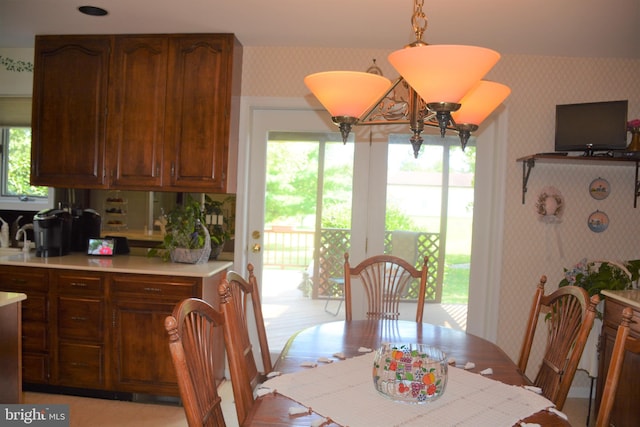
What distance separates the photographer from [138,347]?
3.08 meters

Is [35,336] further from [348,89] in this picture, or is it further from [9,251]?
[348,89]

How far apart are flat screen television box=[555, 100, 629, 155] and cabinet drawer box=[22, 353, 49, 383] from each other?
3690mm

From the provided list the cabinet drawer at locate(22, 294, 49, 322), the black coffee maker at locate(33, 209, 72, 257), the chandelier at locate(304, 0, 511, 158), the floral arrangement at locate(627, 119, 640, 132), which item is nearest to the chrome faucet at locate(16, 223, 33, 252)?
the black coffee maker at locate(33, 209, 72, 257)

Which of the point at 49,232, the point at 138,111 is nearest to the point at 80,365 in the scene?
the point at 49,232

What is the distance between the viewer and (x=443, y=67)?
4.12 feet

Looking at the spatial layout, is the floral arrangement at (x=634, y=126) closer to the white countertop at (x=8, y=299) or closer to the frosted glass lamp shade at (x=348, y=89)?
the frosted glass lamp shade at (x=348, y=89)

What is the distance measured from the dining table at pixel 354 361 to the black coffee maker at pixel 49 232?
7.07 ft

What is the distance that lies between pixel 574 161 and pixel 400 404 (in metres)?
2.55

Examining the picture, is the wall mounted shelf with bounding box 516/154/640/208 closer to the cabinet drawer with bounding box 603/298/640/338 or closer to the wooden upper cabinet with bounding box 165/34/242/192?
the cabinet drawer with bounding box 603/298/640/338

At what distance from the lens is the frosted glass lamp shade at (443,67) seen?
4.04ft

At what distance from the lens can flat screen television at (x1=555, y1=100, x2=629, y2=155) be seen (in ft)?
10.1

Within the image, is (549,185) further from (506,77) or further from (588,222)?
(506,77)

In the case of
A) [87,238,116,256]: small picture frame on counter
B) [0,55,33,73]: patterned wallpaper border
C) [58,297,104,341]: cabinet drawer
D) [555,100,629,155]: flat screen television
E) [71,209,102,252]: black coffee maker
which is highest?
[0,55,33,73]: patterned wallpaper border

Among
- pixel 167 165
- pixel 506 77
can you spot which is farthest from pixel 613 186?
pixel 167 165
